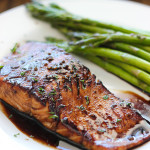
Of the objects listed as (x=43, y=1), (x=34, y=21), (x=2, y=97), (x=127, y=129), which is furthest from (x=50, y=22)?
(x=127, y=129)

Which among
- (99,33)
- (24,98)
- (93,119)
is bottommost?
(93,119)

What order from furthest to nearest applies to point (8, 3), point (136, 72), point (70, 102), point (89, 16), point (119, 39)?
point (8, 3)
point (89, 16)
point (119, 39)
point (136, 72)
point (70, 102)

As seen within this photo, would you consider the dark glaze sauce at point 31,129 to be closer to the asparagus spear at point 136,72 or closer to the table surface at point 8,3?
the asparagus spear at point 136,72

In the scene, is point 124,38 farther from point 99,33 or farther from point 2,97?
point 2,97

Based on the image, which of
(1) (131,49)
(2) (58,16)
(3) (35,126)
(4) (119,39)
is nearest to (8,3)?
(2) (58,16)

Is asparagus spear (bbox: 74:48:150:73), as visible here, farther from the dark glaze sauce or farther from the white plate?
the dark glaze sauce

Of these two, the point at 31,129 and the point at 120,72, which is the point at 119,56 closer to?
the point at 120,72
